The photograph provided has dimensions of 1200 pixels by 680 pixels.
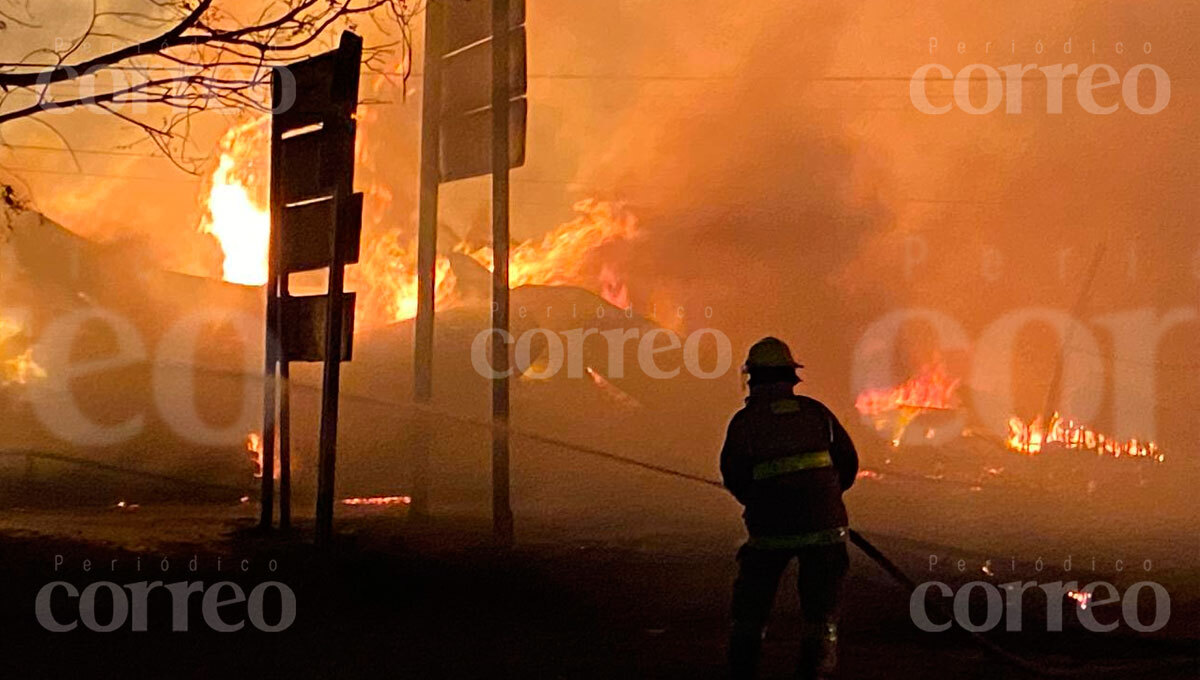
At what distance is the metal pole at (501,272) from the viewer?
11.0 metres

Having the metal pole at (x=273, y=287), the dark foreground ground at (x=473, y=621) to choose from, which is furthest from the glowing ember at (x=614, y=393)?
the metal pole at (x=273, y=287)

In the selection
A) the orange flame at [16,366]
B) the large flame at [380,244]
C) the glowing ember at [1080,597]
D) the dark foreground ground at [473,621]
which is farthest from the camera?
the orange flame at [16,366]

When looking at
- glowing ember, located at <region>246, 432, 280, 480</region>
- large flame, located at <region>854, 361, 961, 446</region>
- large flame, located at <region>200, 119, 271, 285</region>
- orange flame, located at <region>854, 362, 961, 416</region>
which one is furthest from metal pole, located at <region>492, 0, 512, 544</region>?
orange flame, located at <region>854, 362, 961, 416</region>

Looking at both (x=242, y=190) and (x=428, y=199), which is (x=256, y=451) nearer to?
(x=242, y=190)

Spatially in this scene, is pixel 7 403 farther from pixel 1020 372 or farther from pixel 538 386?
pixel 1020 372

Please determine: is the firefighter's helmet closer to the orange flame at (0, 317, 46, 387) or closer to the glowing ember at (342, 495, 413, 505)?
the glowing ember at (342, 495, 413, 505)

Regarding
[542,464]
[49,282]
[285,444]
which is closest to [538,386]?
[542,464]

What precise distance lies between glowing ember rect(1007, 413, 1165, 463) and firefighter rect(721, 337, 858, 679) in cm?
2967

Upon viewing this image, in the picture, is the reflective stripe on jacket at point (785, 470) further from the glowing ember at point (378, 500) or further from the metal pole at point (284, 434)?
the glowing ember at point (378, 500)

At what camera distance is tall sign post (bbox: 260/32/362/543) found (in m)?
9.90

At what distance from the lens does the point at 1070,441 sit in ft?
A: 122

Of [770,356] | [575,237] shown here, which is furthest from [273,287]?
[575,237]

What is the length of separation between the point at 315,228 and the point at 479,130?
193 cm

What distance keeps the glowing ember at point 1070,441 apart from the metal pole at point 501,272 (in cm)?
2570
